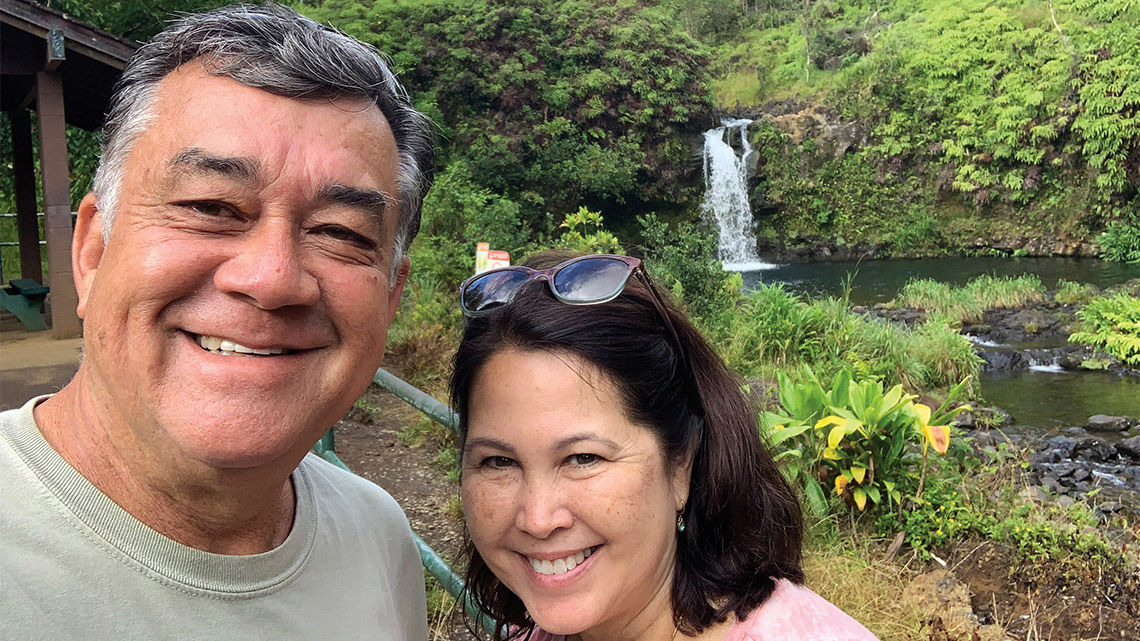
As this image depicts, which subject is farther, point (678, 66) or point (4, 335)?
point (678, 66)

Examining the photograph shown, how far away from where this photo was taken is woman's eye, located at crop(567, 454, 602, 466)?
1397 millimetres

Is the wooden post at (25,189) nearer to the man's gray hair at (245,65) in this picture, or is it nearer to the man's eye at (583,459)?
the man's gray hair at (245,65)

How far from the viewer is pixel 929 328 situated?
1100cm

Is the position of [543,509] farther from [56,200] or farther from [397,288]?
[56,200]

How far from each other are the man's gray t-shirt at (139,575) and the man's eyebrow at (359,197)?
1.57 ft

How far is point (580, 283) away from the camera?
1.47 meters

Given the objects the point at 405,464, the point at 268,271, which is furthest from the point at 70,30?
the point at 268,271

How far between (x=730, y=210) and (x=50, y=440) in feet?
72.8

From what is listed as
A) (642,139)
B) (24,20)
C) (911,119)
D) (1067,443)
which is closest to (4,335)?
(24,20)

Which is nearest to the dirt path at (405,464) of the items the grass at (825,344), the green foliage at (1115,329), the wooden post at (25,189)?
the grass at (825,344)

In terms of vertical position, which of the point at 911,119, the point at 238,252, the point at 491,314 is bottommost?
the point at 491,314

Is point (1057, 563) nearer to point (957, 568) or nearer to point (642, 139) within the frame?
point (957, 568)

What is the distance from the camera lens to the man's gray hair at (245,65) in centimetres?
110

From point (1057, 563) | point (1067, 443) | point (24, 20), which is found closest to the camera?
point (1057, 563)
